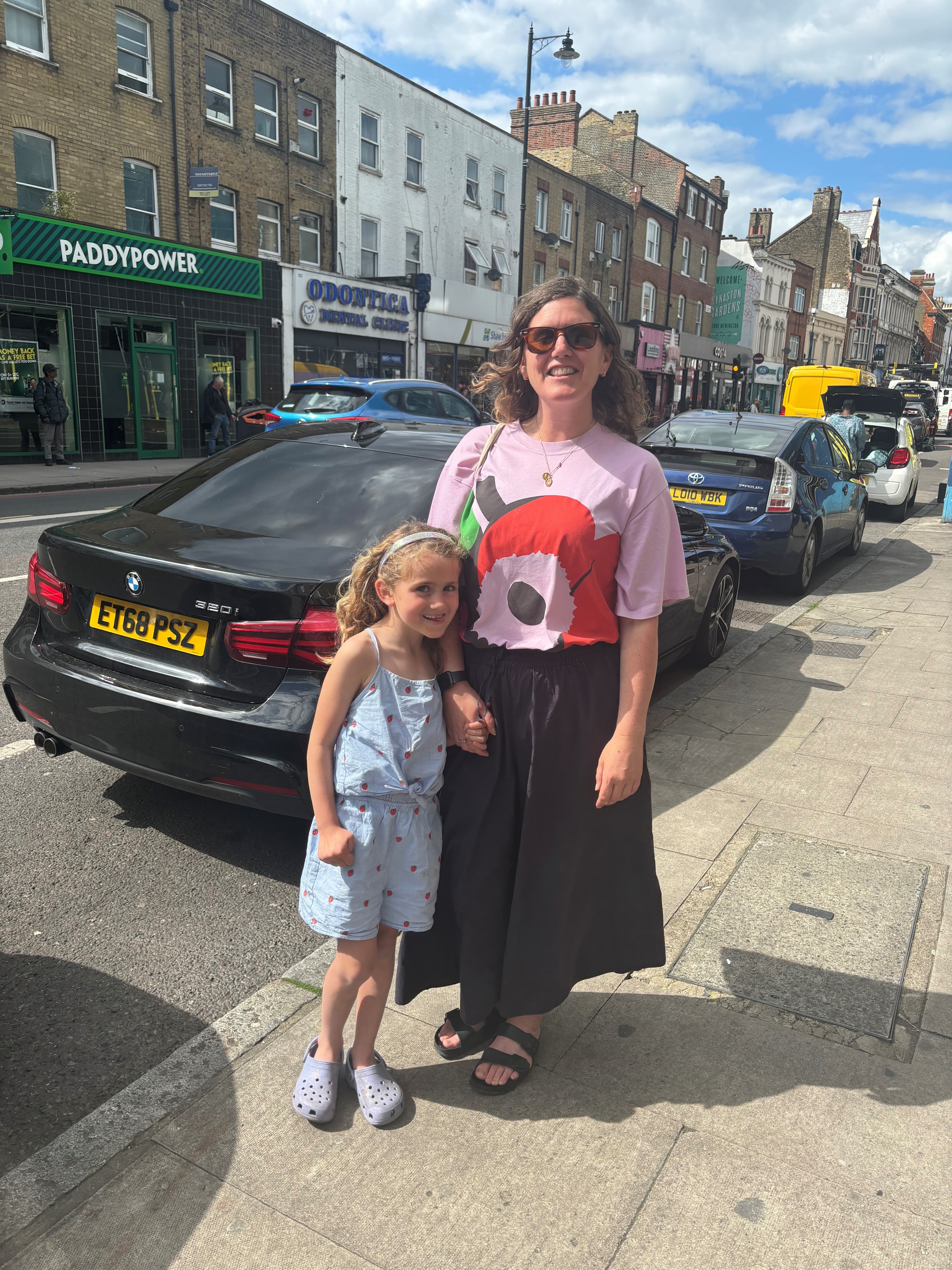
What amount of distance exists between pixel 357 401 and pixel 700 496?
613cm

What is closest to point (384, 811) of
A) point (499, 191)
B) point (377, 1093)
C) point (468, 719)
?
point (468, 719)

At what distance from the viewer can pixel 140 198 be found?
66.3ft

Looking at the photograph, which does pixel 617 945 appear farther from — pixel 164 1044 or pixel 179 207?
pixel 179 207

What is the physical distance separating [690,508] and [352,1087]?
6.74 meters

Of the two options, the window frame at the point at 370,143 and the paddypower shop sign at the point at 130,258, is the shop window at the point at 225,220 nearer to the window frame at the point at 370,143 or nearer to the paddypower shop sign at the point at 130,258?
the paddypower shop sign at the point at 130,258

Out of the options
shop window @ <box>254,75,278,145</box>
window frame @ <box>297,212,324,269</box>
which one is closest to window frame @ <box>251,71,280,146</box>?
shop window @ <box>254,75,278,145</box>

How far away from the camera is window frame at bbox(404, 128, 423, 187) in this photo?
27.4 meters

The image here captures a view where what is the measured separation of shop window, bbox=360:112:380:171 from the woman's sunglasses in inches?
1044

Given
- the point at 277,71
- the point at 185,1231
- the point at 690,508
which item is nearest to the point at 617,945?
the point at 185,1231

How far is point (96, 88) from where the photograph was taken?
744 inches

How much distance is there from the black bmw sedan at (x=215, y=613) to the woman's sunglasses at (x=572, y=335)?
1190 mm

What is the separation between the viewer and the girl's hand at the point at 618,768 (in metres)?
2.22

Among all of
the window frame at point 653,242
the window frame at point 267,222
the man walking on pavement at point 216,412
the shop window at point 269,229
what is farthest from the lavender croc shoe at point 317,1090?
the window frame at point 653,242

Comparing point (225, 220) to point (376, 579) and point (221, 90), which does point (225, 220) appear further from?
point (376, 579)
